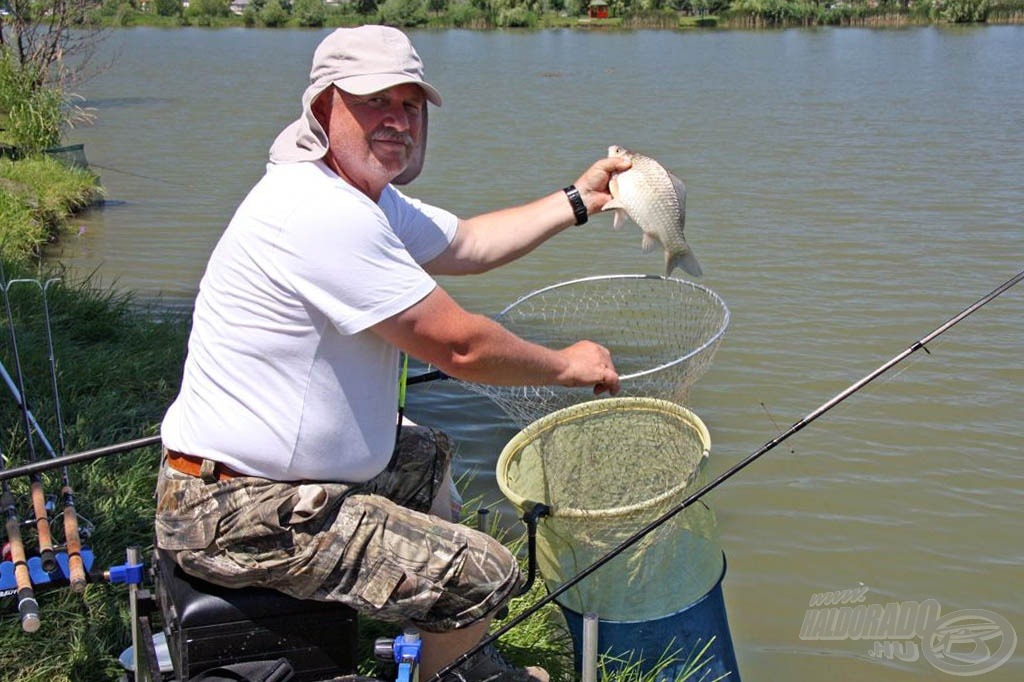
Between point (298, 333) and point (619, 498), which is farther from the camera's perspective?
point (619, 498)

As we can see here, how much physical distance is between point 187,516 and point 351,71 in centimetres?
101

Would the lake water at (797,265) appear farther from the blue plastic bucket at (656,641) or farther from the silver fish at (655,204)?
the silver fish at (655,204)

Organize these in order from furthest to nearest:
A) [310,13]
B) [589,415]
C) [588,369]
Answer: [310,13], [589,415], [588,369]

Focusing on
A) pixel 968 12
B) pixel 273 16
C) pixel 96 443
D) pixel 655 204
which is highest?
pixel 273 16

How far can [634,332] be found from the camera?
586cm

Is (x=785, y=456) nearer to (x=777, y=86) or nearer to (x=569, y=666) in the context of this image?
(x=569, y=666)

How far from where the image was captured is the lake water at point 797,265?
492cm

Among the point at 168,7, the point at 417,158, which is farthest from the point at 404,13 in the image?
the point at 417,158

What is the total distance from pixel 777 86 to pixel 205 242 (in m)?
14.0

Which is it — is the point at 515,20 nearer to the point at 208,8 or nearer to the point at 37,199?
the point at 208,8

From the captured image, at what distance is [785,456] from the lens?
5727 mm

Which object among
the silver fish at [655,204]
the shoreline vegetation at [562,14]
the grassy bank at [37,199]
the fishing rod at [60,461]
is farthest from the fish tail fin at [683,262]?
the shoreline vegetation at [562,14]

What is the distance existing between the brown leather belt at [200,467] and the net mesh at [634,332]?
2.88ft

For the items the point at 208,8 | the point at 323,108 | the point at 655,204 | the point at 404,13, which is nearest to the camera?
the point at 323,108
